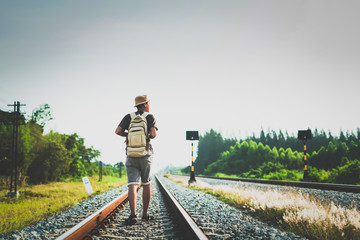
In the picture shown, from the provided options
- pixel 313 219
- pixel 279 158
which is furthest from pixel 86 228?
pixel 279 158

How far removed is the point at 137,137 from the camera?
3381 millimetres

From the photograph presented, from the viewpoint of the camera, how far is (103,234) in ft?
9.92

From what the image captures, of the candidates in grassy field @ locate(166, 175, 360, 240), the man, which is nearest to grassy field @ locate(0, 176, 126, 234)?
the man

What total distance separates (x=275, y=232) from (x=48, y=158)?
2962 centimetres

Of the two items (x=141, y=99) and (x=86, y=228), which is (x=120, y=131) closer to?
(x=141, y=99)

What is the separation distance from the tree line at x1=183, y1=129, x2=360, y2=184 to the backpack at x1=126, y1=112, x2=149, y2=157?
48.5 ft

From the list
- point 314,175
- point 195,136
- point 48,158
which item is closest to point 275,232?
point 195,136

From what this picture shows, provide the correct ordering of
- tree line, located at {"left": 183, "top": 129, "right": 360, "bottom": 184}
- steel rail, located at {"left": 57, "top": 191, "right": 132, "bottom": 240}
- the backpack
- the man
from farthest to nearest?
tree line, located at {"left": 183, "top": 129, "right": 360, "bottom": 184}
the man
the backpack
steel rail, located at {"left": 57, "top": 191, "right": 132, "bottom": 240}

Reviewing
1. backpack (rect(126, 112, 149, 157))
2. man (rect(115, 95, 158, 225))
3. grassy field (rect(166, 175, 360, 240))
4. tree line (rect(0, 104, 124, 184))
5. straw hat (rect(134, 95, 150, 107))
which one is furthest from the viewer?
tree line (rect(0, 104, 124, 184))

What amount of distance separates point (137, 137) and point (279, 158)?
59.3m

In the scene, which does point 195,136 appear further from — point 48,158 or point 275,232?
point 48,158

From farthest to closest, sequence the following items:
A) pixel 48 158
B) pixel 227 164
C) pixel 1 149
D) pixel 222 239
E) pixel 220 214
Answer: pixel 227 164
pixel 48 158
pixel 1 149
pixel 220 214
pixel 222 239

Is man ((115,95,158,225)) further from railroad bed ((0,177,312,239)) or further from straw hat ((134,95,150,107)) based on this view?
railroad bed ((0,177,312,239))

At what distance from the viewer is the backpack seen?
11.1ft
